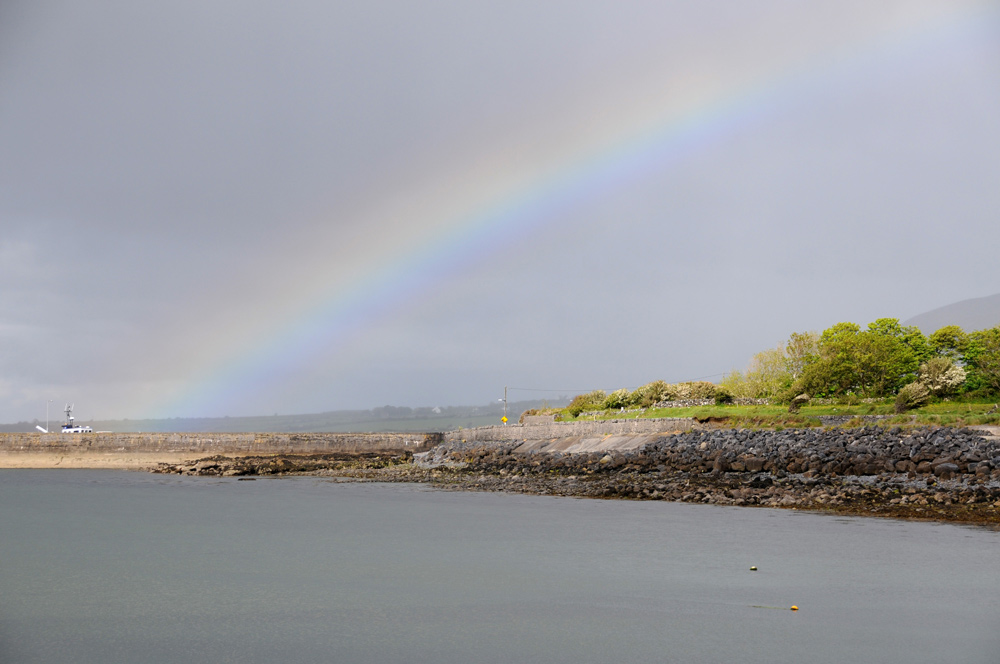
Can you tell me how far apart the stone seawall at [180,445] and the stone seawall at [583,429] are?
36.0ft

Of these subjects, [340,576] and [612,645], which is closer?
[612,645]

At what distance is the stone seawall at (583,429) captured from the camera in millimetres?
42438

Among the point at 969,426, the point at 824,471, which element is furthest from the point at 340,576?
the point at 969,426

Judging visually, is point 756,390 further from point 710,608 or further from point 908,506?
point 710,608

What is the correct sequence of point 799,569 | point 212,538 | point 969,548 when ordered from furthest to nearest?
1. point 212,538
2. point 969,548
3. point 799,569

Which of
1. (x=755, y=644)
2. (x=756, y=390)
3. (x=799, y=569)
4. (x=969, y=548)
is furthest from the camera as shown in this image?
(x=756, y=390)

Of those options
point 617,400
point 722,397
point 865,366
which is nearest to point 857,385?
point 865,366

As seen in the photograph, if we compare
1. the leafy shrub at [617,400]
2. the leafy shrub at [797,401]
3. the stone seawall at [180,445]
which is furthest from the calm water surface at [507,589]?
the stone seawall at [180,445]

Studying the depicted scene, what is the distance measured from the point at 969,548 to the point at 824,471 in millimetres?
13082

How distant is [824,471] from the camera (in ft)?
88.1

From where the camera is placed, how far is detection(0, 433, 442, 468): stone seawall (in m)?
63.9

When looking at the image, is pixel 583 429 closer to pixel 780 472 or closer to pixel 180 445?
pixel 780 472

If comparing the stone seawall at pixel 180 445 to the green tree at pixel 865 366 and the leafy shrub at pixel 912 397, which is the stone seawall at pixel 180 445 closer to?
the green tree at pixel 865 366

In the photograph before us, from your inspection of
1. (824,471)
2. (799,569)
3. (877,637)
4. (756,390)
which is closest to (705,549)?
(799,569)
